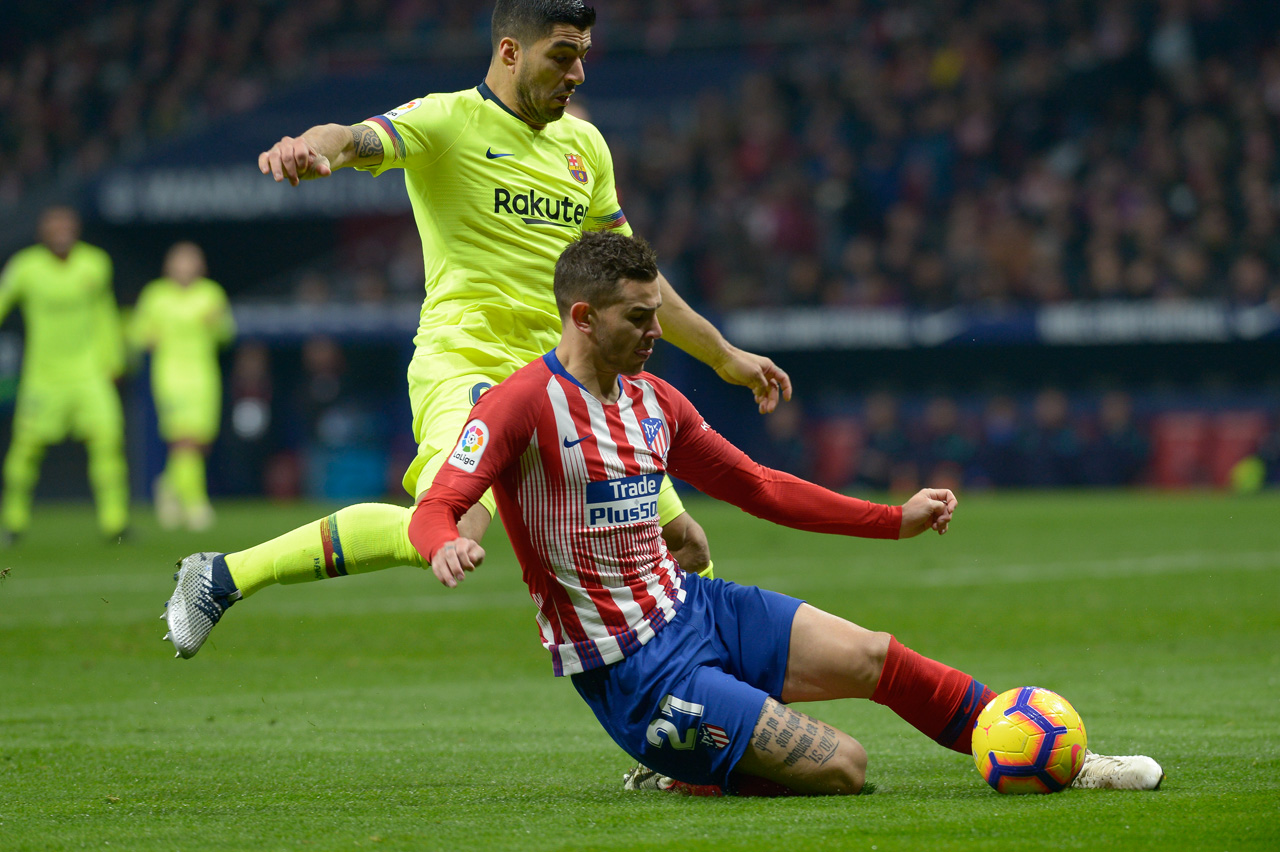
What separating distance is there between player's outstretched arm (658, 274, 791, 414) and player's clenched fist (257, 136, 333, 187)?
4.57 feet

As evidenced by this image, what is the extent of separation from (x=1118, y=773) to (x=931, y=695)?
518 millimetres

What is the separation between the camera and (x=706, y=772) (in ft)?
13.6

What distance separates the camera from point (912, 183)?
21.4 metres

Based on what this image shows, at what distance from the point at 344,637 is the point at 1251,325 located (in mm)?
13756

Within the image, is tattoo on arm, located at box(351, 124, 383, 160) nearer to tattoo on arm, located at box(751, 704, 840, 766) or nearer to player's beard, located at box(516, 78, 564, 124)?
player's beard, located at box(516, 78, 564, 124)

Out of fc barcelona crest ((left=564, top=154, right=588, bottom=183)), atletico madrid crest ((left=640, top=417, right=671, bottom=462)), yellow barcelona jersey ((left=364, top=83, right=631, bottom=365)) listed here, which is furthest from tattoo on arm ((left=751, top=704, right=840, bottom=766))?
fc barcelona crest ((left=564, top=154, right=588, bottom=183))

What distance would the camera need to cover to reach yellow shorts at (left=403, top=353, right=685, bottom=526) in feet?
15.3

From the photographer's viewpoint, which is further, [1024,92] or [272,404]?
[272,404]

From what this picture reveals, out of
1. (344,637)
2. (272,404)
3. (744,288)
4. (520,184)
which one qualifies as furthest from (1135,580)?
(272,404)

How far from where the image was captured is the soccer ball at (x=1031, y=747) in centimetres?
408

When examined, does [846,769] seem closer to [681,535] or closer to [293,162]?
[681,535]

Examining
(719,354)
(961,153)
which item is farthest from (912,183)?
(719,354)

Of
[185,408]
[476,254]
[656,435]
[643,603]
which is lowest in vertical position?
[643,603]

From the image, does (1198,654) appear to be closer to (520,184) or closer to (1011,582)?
(1011,582)
